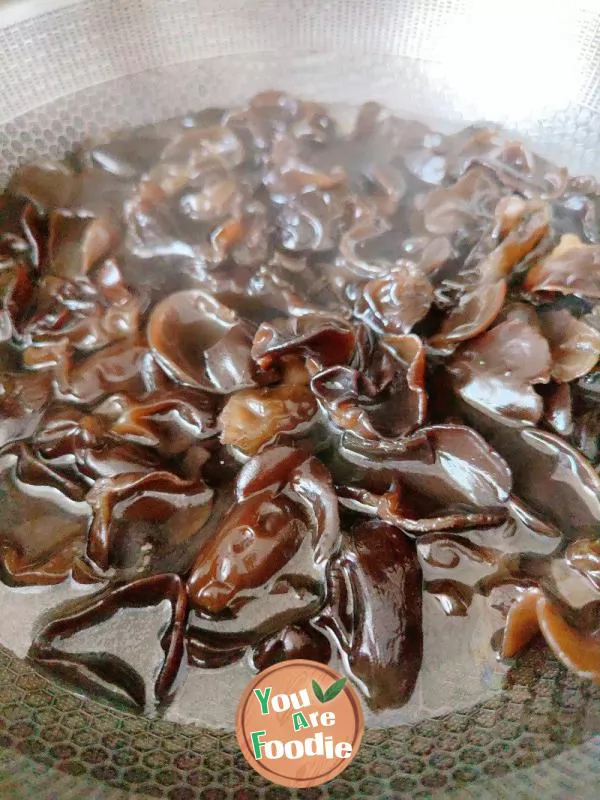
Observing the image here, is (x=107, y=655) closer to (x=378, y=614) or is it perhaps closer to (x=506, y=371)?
(x=378, y=614)

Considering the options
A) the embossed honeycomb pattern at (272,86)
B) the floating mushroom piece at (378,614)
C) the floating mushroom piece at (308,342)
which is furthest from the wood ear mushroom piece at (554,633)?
the embossed honeycomb pattern at (272,86)

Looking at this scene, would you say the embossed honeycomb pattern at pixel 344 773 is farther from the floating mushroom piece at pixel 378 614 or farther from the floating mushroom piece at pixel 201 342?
the floating mushroom piece at pixel 201 342

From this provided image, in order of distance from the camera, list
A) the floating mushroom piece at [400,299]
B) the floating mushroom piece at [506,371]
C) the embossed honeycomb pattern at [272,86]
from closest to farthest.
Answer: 1. the floating mushroom piece at [506,371]
2. the floating mushroom piece at [400,299]
3. the embossed honeycomb pattern at [272,86]

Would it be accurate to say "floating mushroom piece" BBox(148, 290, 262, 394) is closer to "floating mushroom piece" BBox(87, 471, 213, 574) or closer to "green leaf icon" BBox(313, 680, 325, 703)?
"floating mushroom piece" BBox(87, 471, 213, 574)

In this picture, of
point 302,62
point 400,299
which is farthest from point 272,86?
point 400,299

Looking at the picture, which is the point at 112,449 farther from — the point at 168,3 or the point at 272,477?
the point at 168,3

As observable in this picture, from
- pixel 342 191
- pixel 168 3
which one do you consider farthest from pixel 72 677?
pixel 168 3
